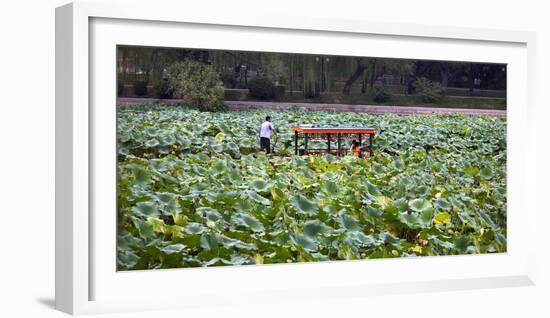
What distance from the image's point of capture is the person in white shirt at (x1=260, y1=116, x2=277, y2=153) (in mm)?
5836

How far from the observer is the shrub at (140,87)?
17.8ft

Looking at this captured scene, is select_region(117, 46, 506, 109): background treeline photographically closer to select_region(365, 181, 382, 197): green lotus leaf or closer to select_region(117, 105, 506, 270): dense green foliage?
select_region(117, 105, 506, 270): dense green foliage

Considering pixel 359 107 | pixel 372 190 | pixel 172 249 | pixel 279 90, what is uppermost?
pixel 279 90

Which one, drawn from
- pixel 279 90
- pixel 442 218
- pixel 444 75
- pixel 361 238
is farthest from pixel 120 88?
pixel 442 218

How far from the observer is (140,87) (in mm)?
5453

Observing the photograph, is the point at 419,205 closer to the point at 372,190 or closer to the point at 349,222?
the point at 372,190

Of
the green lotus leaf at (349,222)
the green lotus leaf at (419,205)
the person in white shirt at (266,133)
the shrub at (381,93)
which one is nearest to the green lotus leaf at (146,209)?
the person in white shirt at (266,133)

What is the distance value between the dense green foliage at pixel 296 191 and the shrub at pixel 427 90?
15 cm

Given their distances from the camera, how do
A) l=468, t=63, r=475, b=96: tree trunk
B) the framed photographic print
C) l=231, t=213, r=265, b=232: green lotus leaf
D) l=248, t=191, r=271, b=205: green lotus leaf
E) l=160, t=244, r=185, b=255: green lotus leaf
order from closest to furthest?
the framed photographic print < l=160, t=244, r=185, b=255: green lotus leaf < l=231, t=213, r=265, b=232: green lotus leaf < l=248, t=191, r=271, b=205: green lotus leaf < l=468, t=63, r=475, b=96: tree trunk

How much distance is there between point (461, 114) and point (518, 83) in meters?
0.50

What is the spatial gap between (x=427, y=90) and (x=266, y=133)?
1.37 meters

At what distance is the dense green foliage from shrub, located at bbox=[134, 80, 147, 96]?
0.11 meters

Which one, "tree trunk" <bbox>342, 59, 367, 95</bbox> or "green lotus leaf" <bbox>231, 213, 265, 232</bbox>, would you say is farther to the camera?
"tree trunk" <bbox>342, 59, 367, 95</bbox>

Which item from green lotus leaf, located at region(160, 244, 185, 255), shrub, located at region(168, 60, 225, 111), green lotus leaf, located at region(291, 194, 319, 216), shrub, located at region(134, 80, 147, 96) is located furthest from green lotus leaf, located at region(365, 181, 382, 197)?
shrub, located at region(134, 80, 147, 96)
